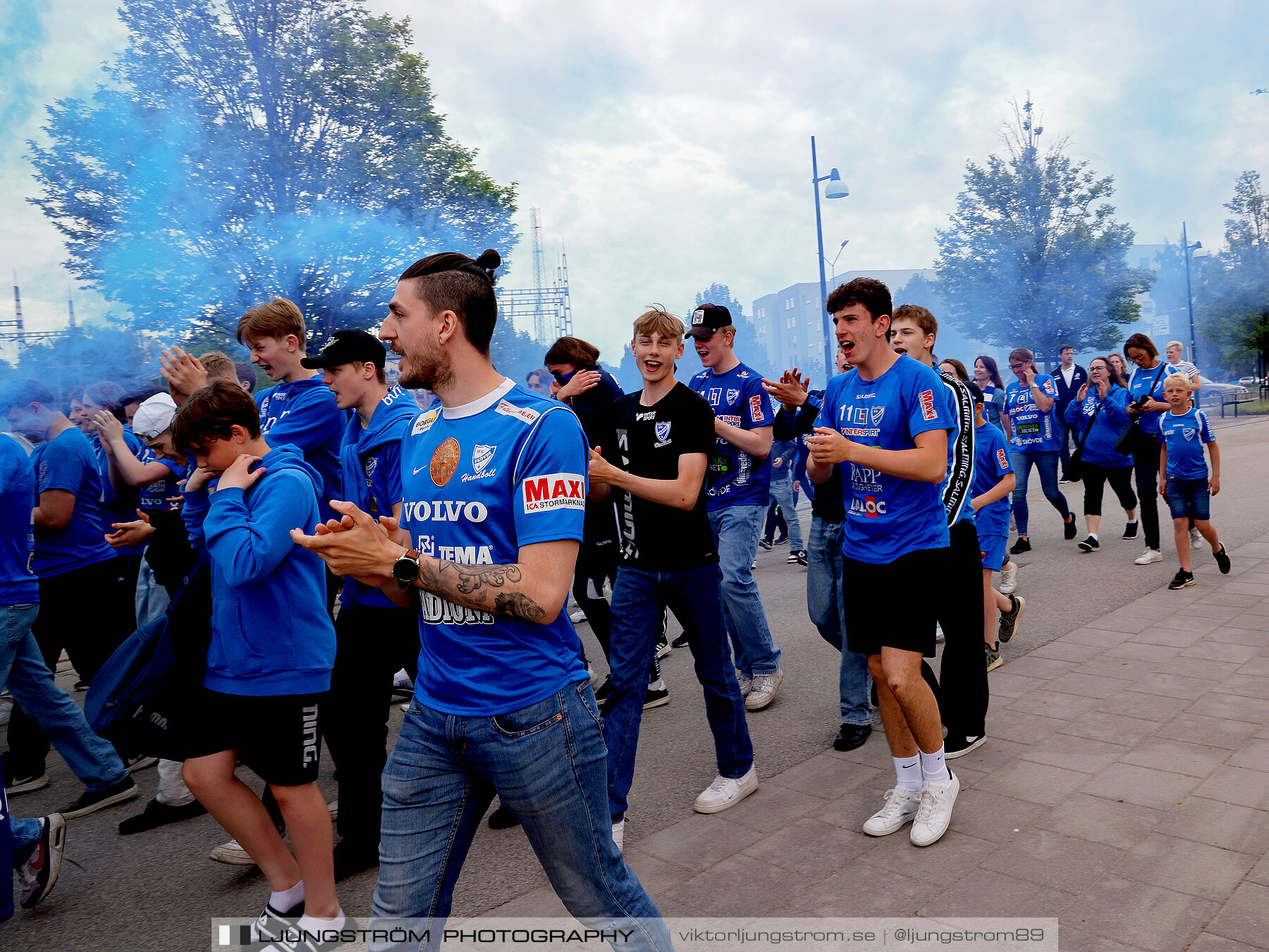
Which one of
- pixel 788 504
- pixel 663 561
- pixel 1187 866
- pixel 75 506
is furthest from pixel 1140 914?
pixel 788 504

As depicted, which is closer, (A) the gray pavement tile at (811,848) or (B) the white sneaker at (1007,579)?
(A) the gray pavement tile at (811,848)

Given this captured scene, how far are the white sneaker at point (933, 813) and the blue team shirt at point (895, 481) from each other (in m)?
0.94

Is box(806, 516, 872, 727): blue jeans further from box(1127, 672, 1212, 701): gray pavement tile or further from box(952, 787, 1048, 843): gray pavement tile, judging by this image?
box(1127, 672, 1212, 701): gray pavement tile

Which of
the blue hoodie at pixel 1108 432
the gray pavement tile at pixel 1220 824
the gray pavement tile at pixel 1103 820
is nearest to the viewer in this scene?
the gray pavement tile at pixel 1220 824

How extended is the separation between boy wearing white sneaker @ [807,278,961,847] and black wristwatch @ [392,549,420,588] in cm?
183

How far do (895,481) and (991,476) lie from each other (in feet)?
9.00

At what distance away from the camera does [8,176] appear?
1161 centimetres

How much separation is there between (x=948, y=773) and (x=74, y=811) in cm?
415

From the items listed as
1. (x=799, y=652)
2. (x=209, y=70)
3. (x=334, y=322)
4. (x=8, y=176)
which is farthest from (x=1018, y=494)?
(x=209, y=70)

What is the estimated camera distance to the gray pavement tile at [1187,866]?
304cm

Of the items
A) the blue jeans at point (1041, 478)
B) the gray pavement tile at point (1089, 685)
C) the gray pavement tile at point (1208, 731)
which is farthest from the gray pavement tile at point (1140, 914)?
the blue jeans at point (1041, 478)

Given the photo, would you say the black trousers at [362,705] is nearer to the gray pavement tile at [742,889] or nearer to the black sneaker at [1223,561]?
the gray pavement tile at [742,889]

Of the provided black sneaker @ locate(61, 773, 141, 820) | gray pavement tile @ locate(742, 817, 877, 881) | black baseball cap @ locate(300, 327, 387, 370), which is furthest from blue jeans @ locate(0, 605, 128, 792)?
gray pavement tile @ locate(742, 817, 877, 881)

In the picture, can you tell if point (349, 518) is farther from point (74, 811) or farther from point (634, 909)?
point (74, 811)
